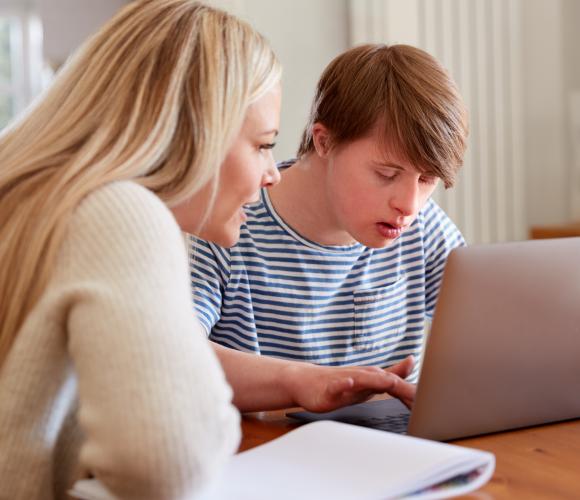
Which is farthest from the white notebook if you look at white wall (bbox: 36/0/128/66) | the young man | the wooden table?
Answer: white wall (bbox: 36/0/128/66)

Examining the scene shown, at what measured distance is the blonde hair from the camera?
789 mm

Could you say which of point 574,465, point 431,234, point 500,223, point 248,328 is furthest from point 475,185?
→ point 574,465

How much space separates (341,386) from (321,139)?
51cm

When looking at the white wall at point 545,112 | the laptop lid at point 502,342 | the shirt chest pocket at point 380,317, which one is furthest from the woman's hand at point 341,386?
the white wall at point 545,112

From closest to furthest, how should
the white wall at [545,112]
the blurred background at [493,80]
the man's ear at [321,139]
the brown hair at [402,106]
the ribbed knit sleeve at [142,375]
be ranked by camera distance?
the ribbed knit sleeve at [142,375], the brown hair at [402,106], the man's ear at [321,139], the blurred background at [493,80], the white wall at [545,112]

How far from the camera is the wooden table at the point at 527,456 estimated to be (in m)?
0.81

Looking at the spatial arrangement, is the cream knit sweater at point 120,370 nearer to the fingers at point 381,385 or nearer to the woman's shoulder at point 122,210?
the woman's shoulder at point 122,210

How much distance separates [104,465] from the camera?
0.66 meters

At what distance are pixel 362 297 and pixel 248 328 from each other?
20 cm

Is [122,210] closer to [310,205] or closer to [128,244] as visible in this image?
[128,244]

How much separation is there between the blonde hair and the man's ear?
0.48m

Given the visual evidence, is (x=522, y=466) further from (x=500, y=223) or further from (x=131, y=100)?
(x=500, y=223)

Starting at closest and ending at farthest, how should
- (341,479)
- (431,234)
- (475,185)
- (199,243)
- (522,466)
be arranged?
1. (341,479)
2. (522,466)
3. (199,243)
4. (431,234)
5. (475,185)

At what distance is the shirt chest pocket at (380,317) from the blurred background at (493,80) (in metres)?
1.11
